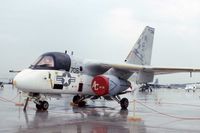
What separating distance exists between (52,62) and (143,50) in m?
7.37

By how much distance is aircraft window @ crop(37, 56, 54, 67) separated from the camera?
15.9 meters

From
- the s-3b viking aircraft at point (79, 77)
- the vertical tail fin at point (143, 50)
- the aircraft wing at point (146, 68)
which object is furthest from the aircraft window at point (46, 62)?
the vertical tail fin at point (143, 50)

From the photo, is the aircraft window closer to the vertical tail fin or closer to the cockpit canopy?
the cockpit canopy

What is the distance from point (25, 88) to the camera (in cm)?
1488

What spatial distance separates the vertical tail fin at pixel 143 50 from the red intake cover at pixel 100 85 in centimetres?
379

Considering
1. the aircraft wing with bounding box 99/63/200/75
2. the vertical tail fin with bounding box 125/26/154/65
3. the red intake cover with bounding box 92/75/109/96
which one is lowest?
the red intake cover with bounding box 92/75/109/96

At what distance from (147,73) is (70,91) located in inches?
183

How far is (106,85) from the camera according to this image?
1725 centimetres

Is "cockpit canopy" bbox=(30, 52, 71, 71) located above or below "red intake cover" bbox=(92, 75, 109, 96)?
above

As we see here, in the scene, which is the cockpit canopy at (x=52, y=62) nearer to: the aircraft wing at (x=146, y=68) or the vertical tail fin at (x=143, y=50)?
the aircraft wing at (x=146, y=68)

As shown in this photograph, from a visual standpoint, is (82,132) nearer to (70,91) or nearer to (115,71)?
(70,91)

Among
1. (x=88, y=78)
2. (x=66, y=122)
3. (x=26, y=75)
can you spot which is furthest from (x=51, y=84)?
(x=66, y=122)

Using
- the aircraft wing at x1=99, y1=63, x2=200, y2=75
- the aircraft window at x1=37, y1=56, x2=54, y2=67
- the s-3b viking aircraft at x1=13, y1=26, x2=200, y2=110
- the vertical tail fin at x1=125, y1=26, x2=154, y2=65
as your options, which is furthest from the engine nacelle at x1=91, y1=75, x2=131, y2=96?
the vertical tail fin at x1=125, y1=26, x2=154, y2=65

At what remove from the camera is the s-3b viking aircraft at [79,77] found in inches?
603
